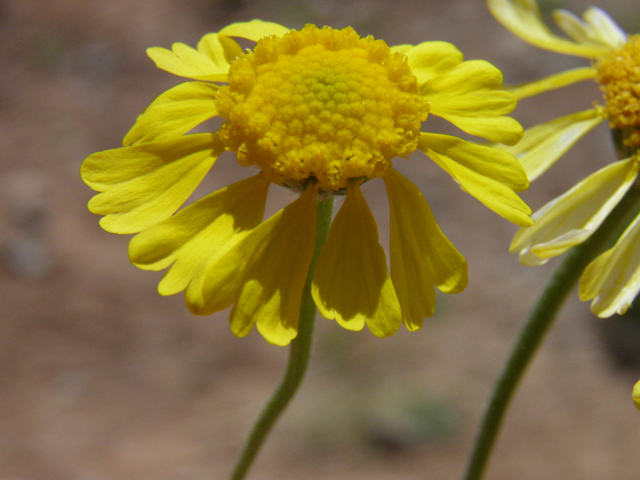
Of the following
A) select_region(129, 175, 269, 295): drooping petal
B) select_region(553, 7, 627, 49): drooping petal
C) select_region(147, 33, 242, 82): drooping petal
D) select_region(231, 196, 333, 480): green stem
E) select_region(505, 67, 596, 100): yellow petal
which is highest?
select_region(147, 33, 242, 82): drooping petal

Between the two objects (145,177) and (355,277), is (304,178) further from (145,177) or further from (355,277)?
(145,177)

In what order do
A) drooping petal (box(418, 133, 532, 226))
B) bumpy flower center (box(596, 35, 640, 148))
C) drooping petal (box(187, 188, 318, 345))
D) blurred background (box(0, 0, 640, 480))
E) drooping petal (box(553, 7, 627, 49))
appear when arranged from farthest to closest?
blurred background (box(0, 0, 640, 480)) → drooping petal (box(553, 7, 627, 49)) → bumpy flower center (box(596, 35, 640, 148)) → drooping petal (box(418, 133, 532, 226)) → drooping petal (box(187, 188, 318, 345))

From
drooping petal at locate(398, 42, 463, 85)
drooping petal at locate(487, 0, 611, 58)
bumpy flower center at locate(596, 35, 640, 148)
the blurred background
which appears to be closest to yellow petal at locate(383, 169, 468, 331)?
drooping petal at locate(398, 42, 463, 85)

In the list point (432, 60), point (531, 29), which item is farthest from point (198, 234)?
point (531, 29)

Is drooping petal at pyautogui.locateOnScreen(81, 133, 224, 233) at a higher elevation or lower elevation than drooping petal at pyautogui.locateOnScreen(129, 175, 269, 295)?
higher

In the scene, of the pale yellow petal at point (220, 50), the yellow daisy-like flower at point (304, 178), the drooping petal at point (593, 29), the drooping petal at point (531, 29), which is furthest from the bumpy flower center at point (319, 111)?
the drooping petal at point (593, 29)

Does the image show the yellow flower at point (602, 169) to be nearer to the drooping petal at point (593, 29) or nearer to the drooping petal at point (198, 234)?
the drooping petal at point (593, 29)

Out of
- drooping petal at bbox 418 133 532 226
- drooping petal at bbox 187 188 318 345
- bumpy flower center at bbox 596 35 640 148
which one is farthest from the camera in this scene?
bumpy flower center at bbox 596 35 640 148

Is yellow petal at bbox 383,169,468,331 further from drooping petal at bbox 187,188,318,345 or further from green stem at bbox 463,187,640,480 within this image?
green stem at bbox 463,187,640,480

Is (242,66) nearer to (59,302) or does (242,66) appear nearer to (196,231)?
(196,231)
